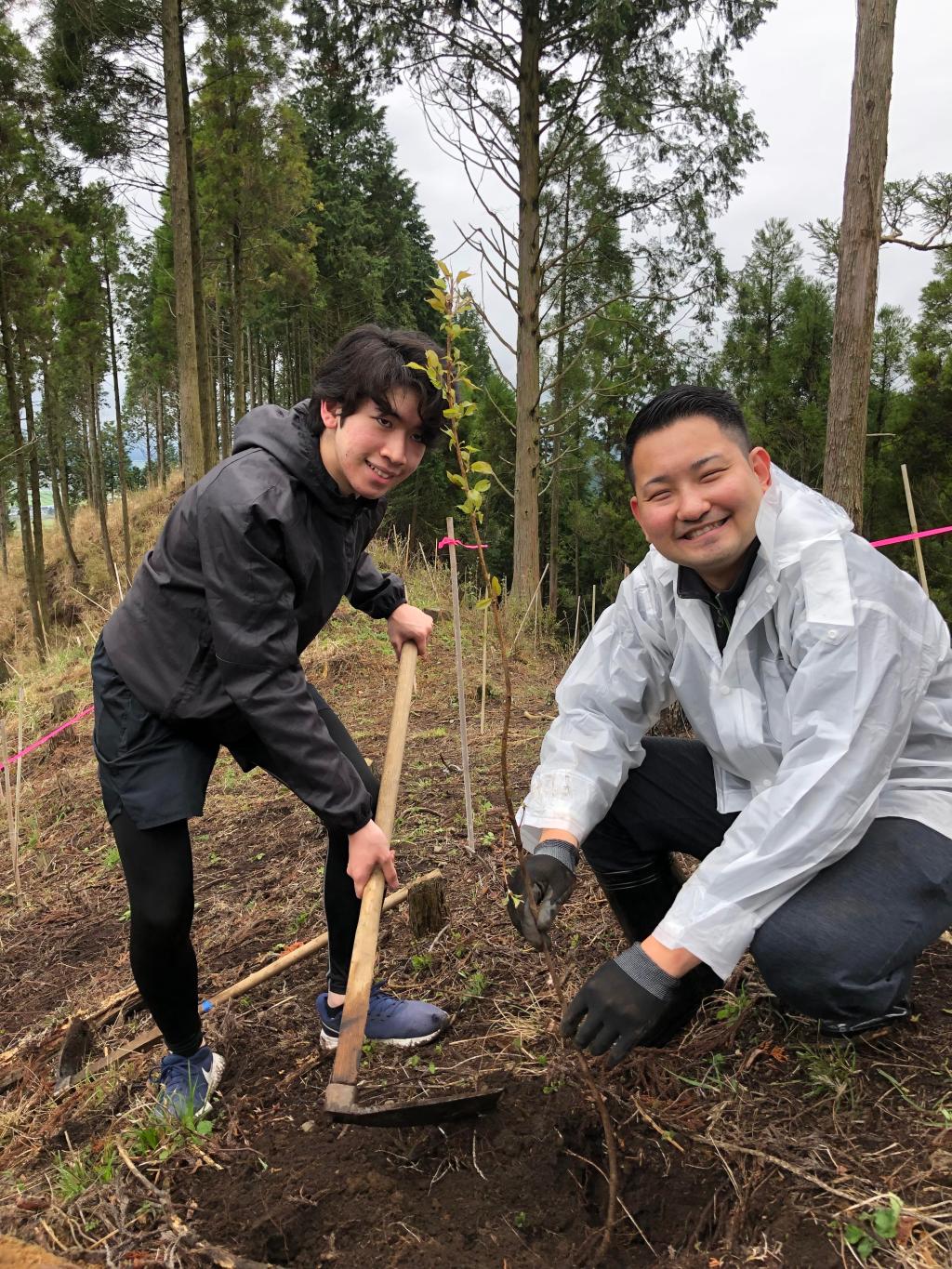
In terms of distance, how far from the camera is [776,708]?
169cm

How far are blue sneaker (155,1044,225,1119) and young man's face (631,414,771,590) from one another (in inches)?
58.9

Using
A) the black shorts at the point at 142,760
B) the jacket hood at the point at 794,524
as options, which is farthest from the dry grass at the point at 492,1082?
the jacket hood at the point at 794,524

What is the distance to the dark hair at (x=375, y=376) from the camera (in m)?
1.67

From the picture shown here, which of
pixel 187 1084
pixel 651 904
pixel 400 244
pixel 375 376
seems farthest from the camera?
pixel 400 244

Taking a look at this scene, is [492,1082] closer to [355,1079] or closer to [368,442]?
[355,1079]

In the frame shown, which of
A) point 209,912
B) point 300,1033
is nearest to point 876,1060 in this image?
point 300,1033

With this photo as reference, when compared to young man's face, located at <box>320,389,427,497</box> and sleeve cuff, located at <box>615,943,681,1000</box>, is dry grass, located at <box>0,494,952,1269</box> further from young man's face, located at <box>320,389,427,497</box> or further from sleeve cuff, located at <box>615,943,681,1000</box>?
young man's face, located at <box>320,389,427,497</box>

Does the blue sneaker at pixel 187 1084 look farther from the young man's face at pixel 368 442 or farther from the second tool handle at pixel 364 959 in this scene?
the young man's face at pixel 368 442

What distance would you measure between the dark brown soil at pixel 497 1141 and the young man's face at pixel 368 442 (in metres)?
1.31

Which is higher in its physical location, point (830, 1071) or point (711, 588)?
point (711, 588)

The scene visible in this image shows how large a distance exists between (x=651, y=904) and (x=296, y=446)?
1.36 m

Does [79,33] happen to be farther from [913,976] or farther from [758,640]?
[913,976]

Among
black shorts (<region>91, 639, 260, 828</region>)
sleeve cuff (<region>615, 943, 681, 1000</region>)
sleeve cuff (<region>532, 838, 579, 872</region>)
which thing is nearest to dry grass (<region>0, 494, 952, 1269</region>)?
sleeve cuff (<region>615, 943, 681, 1000</region>)

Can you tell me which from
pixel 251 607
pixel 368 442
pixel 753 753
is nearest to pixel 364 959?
pixel 251 607
